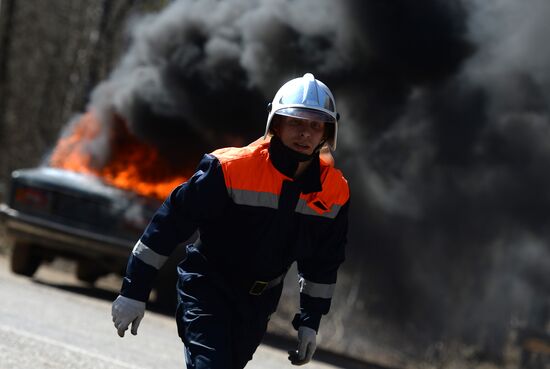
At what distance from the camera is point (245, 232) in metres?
4.50

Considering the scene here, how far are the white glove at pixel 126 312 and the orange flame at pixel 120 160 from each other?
6.09 meters

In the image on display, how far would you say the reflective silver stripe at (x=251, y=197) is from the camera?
4.43 metres

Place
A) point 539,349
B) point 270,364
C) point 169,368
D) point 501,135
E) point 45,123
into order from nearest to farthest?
point 169,368
point 270,364
point 539,349
point 501,135
point 45,123

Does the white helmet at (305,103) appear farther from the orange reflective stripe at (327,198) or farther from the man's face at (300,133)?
the orange reflective stripe at (327,198)

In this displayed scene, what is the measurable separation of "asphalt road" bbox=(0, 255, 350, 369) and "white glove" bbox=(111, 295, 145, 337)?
2.14 m

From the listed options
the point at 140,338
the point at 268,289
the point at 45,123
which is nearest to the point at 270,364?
the point at 140,338

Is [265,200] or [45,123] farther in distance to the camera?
[45,123]

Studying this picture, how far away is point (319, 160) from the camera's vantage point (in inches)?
185

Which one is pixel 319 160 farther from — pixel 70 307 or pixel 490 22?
pixel 490 22

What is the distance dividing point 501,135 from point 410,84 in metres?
1.13

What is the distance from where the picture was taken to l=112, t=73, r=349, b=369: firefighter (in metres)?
4.39

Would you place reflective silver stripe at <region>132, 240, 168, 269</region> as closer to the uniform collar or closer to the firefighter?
the firefighter

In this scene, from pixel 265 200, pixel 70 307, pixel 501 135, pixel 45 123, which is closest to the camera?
pixel 265 200

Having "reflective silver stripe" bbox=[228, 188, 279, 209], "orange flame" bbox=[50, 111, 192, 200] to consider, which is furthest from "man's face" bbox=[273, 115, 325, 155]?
"orange flame" bbox=[50, 111, 192, 200]
